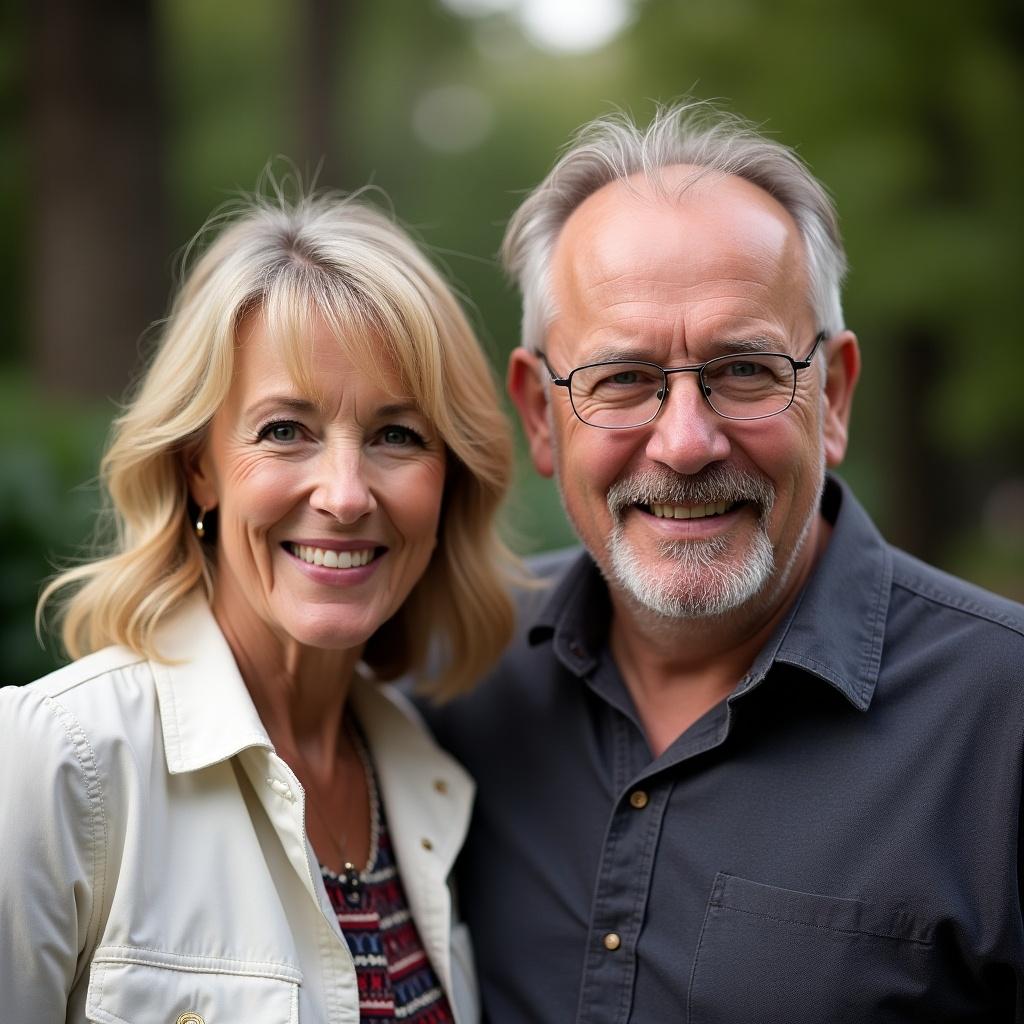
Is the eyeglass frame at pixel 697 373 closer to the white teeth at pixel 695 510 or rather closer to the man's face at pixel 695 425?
the man's face at pixel 695 425

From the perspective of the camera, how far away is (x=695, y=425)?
8.72ft

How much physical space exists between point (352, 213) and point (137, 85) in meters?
4.16

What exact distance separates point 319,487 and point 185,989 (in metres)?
1.02

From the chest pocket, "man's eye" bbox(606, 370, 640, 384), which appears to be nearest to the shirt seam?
"man's eye" bbox(606, 370, 640, 384)

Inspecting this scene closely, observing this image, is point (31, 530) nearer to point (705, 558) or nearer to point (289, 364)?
point (289, 364)

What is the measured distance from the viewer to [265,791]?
2.50 m

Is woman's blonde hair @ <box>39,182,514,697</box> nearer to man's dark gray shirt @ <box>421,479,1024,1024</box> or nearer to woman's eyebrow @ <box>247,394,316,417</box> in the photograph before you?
woman's eyebrow @ <box>247,394,316,417</box>

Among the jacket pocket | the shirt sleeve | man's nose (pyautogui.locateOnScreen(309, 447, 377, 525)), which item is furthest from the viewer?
man's nose (pyautogui.locateOnScreen(309, 447, 377, 525))

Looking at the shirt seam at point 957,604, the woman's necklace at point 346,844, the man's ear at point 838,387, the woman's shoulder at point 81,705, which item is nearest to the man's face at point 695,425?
the man's ear at point 838,387

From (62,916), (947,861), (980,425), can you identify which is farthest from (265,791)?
(980,425)

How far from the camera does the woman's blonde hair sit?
2600mm

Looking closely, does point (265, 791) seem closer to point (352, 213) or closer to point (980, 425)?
point (352, 213)

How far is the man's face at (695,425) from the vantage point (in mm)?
2703

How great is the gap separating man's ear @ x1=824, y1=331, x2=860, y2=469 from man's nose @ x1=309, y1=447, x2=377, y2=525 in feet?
3.84
